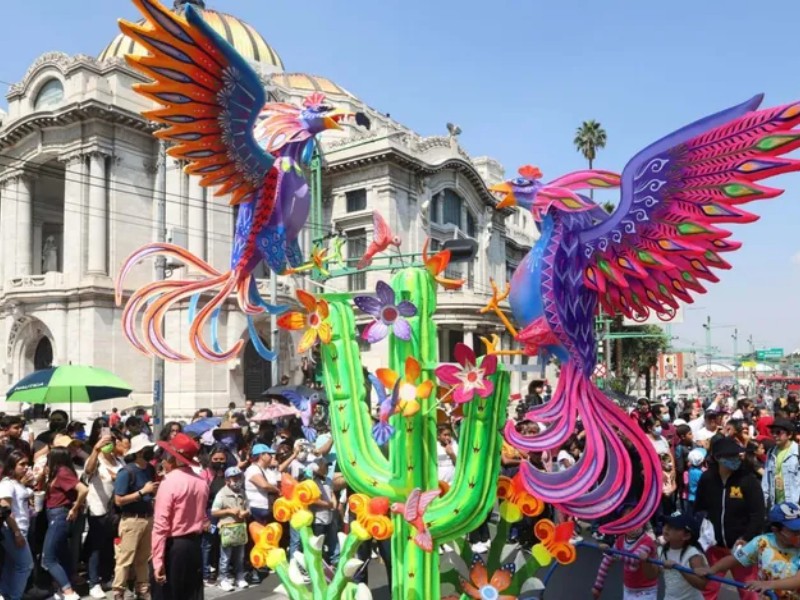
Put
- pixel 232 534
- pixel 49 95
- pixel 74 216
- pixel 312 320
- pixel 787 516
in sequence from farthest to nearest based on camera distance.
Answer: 1. pixel 49 95
2. pixel 74 216
3. pixel 232 534
4. pixel 312 320
5. pixel 787 516

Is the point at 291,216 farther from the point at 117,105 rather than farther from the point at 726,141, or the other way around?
the point at 117,105

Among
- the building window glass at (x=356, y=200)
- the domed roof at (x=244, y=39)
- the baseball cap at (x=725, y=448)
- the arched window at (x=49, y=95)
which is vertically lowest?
the baseball cap at (x=725, y=448)

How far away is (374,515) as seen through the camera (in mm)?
5027

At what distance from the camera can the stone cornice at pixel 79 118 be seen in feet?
90.6

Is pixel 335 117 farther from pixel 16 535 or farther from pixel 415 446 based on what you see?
pixel 16 535

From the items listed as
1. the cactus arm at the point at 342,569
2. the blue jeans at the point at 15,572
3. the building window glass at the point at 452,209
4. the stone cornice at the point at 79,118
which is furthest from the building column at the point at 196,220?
the cactus arm at the point at 342,569

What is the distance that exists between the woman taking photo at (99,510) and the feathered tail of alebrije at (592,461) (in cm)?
485

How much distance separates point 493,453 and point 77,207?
27029 mm

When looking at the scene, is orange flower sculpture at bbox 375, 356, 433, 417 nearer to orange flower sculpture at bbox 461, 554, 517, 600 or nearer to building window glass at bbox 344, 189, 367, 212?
orange flower sculpture at bbox 461, 554, 517, 600

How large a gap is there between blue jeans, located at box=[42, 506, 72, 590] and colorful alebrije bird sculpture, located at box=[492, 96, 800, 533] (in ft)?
16.1

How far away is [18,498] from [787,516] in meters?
6.49

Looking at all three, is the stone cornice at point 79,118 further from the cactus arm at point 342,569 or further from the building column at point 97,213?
the cactus arm at point 342,569

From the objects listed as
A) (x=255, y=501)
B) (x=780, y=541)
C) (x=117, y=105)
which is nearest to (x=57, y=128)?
(x=117, y=105)

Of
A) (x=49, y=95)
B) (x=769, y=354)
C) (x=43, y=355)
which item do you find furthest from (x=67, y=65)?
(x=769, y=354)
